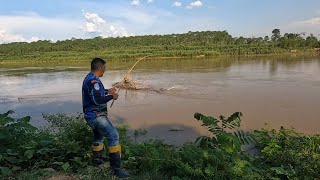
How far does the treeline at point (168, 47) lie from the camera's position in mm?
63812

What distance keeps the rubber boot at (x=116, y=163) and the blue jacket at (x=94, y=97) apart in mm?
527

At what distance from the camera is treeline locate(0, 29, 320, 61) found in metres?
63.8

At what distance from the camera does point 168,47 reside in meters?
76.5

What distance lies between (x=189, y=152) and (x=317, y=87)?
49.4 ft

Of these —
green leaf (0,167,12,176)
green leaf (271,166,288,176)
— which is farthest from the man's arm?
green leaf (271,166,288,176)

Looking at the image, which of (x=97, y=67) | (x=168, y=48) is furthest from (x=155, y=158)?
(x=168, y=48)

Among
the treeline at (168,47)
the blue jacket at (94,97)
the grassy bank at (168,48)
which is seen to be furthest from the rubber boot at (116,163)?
the treeline at (168,47)

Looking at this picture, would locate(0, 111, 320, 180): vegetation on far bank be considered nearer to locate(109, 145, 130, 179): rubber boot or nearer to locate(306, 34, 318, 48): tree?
locate(109, 145, 130, 179): rubber boot

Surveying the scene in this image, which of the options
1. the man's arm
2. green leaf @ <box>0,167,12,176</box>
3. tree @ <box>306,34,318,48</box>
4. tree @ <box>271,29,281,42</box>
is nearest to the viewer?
green leaf @ <box>0,167,12,176</box>

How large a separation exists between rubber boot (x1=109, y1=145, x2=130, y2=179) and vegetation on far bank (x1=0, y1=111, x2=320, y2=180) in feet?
0.39

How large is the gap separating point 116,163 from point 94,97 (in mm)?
936

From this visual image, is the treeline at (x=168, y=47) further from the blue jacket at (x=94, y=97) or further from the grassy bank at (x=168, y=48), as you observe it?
the blue jacket at (x=94, y=97)

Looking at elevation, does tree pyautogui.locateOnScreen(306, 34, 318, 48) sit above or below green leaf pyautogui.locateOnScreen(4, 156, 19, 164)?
above

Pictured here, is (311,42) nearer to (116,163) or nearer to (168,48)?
(168,48)
